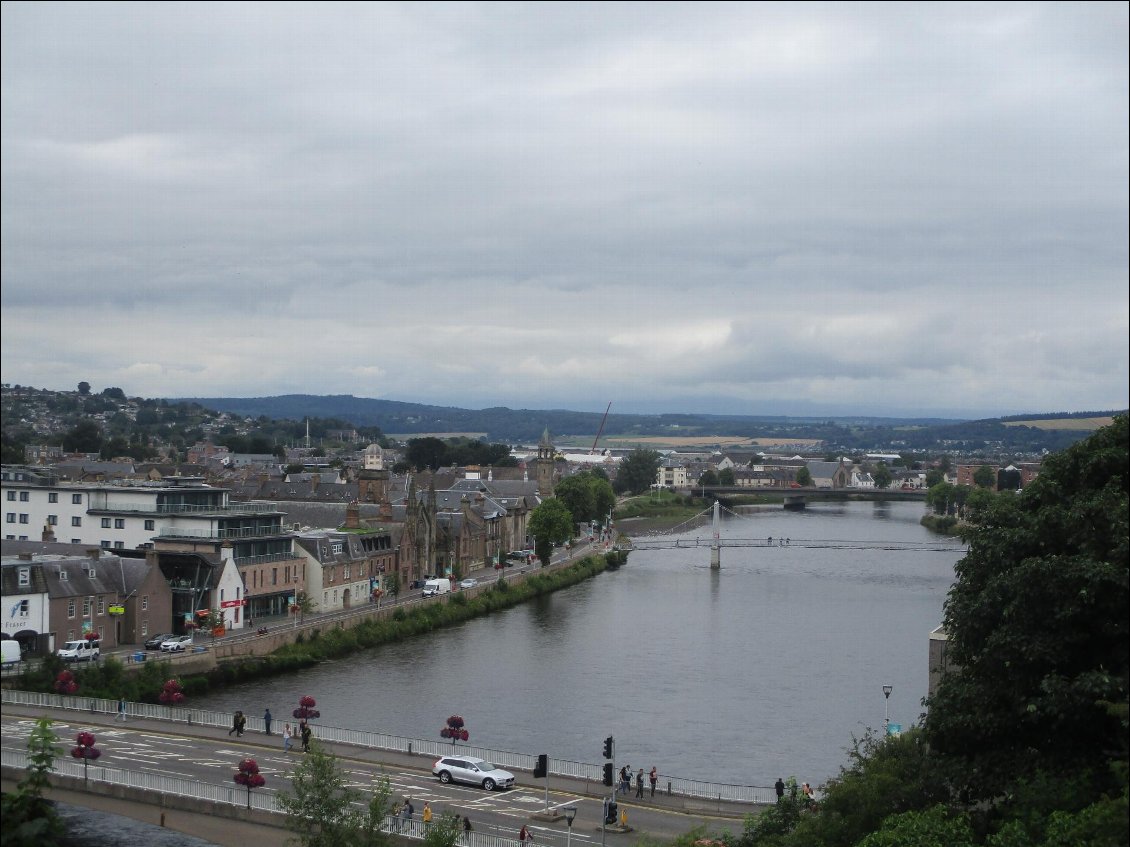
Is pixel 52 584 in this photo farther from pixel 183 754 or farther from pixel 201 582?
pixel 183 754

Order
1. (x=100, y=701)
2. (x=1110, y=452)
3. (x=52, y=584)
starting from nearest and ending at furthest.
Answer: (x=1110, y=452)
(x=100, y=701)
(x=52, y=584)

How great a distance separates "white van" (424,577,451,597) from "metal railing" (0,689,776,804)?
2525 centimetres

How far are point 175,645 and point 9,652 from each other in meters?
5.02

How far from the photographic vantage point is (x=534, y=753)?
30.6 meters

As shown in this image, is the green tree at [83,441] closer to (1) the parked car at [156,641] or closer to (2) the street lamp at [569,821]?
(1) the parked car at [156,641]

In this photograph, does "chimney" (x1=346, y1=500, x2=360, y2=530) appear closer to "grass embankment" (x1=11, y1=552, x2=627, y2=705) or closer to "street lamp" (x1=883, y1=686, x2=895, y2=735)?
"grass embankment" (x1=11, y1=552, x2=627, y2=705)

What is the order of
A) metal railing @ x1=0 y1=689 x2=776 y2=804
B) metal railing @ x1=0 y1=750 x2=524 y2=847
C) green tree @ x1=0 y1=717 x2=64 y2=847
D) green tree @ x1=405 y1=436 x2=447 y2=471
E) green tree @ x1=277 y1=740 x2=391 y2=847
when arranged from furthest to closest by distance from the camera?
green tree @ x1=405 y1=436 x2=447 y2=471 < metal railing @ x1=0 y1=689 x2=776 y2=804 < metal railing @ x1=0 y1=750 x2=524 y2=847 < green tree @ x1=277 y1=740 x2=391 y2=847 < green tree @ x1=0 y1=717 x2=64 y2=847

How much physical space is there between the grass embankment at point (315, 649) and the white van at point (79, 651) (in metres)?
2.00

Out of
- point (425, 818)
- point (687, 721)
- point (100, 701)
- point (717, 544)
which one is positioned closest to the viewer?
point (425, 818)

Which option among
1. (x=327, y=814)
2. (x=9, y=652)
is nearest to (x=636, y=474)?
(x=9, y=652)

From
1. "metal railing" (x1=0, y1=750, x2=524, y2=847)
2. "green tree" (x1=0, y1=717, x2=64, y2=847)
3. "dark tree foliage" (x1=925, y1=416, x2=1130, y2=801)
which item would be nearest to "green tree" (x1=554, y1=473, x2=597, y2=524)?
"metal railing" (x1=0, y1=750, x2=524, y2=847)

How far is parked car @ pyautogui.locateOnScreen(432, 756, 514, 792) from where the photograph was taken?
79.5 feet

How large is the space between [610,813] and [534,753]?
9135 millimetres

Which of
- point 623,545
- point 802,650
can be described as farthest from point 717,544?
point 802,650
